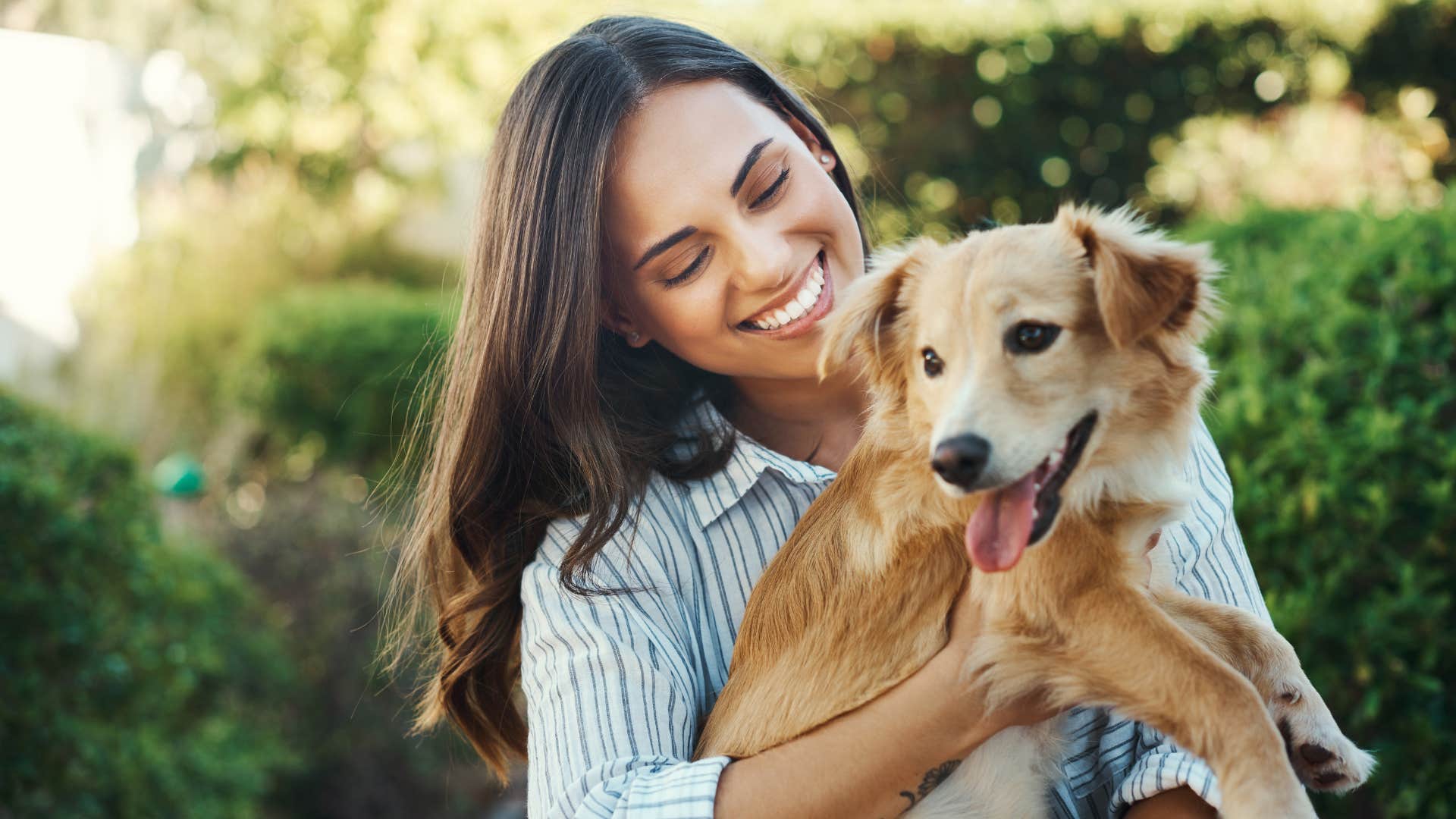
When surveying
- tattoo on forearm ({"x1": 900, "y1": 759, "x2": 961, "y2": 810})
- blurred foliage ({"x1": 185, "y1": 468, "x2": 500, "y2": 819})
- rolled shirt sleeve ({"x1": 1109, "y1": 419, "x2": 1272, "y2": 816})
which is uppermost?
rolled shirt sleeve ({"x1": 1109, "y1": 419, "x2": 1272, "y2": 816})

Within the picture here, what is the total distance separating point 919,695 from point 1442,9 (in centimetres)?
1014

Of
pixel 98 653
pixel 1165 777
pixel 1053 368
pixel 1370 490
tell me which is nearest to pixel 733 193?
pixel 1053 368

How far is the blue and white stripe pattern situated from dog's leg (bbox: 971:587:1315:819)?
24 cm

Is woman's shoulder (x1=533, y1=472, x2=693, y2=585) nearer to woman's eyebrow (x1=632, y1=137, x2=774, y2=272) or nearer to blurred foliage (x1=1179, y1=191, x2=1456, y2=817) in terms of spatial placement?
woman's eyebrow (x1=632, y1=137, x2=774, y2=272)

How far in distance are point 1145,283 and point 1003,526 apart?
484mm

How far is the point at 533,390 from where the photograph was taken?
2.50 meters

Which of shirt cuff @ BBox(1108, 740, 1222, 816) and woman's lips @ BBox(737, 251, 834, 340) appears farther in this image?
woman's lips @ BBox(737, 251, 834, 340)

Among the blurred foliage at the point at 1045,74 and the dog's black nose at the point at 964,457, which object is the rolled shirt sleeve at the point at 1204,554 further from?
the blurred foliage at the point at 1045,74

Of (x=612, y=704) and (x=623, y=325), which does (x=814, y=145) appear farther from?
(x=612, y=704)

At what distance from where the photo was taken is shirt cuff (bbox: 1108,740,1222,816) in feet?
6.62

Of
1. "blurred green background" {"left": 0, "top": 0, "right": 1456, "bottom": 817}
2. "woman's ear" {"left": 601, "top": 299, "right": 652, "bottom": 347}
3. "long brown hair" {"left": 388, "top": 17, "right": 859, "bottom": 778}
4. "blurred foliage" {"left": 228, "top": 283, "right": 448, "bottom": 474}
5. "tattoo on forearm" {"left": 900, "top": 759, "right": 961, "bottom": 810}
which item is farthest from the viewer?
"blurred foliage" {"left": 228, "top": 283, "right": 448, "bottom": 474}

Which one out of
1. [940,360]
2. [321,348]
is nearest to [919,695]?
[940,360]

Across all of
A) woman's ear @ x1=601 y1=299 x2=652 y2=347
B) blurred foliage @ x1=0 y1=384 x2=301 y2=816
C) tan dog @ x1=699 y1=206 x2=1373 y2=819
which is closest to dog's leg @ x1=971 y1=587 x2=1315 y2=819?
tan dog @ x1=699 y1=206 x2=1373 y2=819

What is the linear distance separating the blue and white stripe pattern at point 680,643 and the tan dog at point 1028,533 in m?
0.17
